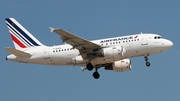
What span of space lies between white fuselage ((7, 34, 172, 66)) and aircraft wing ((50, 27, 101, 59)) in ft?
3.21

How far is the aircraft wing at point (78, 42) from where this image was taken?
64.7 m

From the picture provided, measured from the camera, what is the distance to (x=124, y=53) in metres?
67.3

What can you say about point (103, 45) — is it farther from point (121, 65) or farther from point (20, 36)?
point (20, 36)

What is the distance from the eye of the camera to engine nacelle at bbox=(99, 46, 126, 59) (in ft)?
219

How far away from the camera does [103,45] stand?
68625 mm

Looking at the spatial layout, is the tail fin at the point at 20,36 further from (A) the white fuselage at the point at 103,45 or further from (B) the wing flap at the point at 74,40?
(B) the wing flap at the point at 74,40

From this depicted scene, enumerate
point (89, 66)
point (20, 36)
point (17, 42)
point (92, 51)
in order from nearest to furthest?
point (92, 51), point (89, 66), point (17, 42), point (20, 36)

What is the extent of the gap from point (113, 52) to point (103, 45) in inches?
82.2

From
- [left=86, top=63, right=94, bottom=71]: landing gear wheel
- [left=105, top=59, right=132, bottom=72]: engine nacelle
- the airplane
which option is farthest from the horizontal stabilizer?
[left=105, top=59, right=132, bottom=72]: engine nacelle

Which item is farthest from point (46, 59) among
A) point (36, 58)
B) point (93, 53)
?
point (93, 53)

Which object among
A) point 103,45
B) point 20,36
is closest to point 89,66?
point 103,45

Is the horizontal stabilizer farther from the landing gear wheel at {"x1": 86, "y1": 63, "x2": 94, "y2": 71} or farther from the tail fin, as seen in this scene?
the landing gear wheel at {"x1": 86, "y1": 63, "x2": 94, "y2": 71}

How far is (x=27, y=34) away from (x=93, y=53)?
1031cm

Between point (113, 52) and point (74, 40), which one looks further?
point (113, 52)
